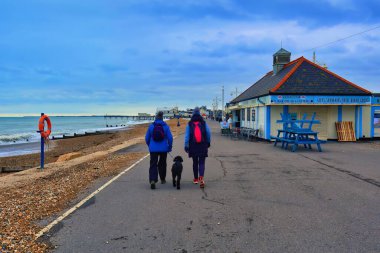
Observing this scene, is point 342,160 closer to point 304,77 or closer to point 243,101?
point 304,77

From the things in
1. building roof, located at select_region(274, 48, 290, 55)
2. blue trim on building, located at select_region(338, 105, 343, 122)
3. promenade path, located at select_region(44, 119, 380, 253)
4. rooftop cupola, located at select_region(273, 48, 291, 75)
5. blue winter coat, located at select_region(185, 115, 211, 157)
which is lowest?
promenade path, located at select_region(44, 119, 380, 253)

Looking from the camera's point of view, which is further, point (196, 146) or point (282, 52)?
point (282, 52)

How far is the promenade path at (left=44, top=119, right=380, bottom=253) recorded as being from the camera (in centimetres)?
468

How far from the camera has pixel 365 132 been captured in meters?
23.0

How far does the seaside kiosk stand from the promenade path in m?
12.2

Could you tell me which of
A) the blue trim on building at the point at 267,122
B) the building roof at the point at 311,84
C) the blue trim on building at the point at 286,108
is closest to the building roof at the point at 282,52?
the building roof at the point at 311,84

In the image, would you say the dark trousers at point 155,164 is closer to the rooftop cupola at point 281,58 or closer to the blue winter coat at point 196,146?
the blue winter coat at point 196,146

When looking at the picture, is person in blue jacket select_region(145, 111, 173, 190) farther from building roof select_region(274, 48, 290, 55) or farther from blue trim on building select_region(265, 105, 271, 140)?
building roof select_region(274, 48, 290, 55)

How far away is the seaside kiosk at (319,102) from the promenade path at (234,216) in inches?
482

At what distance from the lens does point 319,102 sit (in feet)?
71.3

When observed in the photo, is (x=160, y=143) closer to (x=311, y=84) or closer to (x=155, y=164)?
(x=155, y=164)

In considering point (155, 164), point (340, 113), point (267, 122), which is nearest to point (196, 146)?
point (155, 164)

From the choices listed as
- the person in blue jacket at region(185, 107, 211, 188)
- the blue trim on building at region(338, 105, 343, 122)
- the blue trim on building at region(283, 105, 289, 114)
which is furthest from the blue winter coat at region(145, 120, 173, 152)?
the blue trim on building at region(338, 105, 343, 122)

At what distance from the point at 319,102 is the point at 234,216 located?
17.5m
